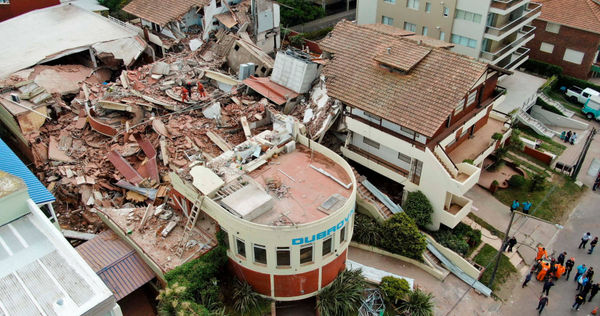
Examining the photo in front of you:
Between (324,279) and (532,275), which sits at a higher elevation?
(324,279)

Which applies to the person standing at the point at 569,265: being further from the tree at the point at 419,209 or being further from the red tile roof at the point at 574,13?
the red tile roof at the point at 574,13

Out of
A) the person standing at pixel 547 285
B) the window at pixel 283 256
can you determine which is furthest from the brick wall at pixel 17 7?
the person standing at pixel 547 285

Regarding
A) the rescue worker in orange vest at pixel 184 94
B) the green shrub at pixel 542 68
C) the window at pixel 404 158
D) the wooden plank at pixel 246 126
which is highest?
the rescue worker in orange vest at pixel 184 94

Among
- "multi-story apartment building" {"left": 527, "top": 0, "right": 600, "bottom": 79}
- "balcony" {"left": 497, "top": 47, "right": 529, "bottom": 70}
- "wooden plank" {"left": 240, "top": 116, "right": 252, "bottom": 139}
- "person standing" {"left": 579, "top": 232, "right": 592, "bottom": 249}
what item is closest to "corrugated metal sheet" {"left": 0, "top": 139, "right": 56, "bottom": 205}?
"wooden plank" {"left": 240, "top": 116, "right": 252, "bottom": 139}

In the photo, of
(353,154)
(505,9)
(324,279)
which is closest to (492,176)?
(353,154)

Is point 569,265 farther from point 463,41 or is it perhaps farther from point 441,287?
point 463,41

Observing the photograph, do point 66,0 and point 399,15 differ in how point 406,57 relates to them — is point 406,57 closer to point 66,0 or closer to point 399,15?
point 399,15
